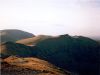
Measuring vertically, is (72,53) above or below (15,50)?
below

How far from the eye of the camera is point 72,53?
360 ft

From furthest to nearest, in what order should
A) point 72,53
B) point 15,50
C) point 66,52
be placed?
point 72,53 → point 66,52 → point 15,50

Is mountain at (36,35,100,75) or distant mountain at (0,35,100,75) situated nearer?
→ distant mountain at (0,35,100,75)

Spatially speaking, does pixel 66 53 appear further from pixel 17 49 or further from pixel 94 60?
pixel 17 49

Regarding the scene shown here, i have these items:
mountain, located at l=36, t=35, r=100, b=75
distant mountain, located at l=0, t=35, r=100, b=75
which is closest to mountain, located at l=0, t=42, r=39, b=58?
distant mountain, located at l=0, t=35, r=100, b=75

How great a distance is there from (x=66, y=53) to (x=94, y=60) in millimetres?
13076

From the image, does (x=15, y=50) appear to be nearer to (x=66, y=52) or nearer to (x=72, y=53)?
(x=66, y=52)

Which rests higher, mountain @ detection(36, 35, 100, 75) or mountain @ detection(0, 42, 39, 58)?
mountain @ detection(0, 42, 39, 58)

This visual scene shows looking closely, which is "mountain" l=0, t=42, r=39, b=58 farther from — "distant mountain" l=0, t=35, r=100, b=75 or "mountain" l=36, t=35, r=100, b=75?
"mountain" l=36, t=35, r=100, b=75

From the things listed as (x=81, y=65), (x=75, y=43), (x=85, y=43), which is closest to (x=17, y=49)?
(x=81, y=65)

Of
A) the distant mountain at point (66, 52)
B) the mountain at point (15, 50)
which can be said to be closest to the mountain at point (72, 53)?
the distant mountain at point (66, 52)

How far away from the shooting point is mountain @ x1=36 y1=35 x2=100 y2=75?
9028 centimetres

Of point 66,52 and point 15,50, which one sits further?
point 66,52

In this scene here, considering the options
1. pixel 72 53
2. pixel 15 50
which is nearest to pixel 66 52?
pixel 72 53
